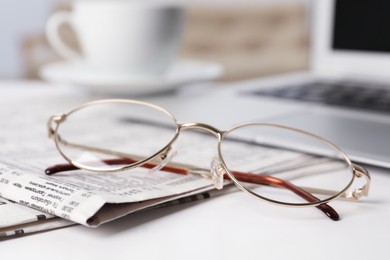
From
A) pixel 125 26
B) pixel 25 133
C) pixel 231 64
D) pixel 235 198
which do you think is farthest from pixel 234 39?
pixel 235 198

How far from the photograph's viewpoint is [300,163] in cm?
35

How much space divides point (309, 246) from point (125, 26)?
1.34 feet

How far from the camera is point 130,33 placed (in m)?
0.59

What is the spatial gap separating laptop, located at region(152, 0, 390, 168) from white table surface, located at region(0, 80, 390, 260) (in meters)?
0.07

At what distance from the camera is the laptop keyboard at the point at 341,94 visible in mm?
454

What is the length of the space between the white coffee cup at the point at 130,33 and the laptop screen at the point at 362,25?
0.19 m

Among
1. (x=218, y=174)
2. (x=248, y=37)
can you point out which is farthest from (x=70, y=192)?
(x=248, y=37)

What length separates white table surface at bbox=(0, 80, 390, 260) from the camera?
0.23 metres

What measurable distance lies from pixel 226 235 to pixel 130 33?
385 millimetres

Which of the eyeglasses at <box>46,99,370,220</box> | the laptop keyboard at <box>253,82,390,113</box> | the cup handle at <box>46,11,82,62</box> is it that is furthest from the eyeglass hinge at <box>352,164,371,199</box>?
the cup handle at <box>46,11,82,62</box>

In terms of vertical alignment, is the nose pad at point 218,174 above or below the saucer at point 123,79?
below

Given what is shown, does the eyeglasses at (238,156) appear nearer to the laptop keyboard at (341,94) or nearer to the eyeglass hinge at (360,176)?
the eyeglass hinge at (360,176)

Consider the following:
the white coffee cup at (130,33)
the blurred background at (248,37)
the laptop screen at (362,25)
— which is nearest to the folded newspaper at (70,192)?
the white coffee cup at (130,33)

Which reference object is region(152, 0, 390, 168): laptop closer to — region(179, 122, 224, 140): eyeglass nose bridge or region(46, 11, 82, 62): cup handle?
region(179, 122, 224, 140): eyeglass nose bridge
